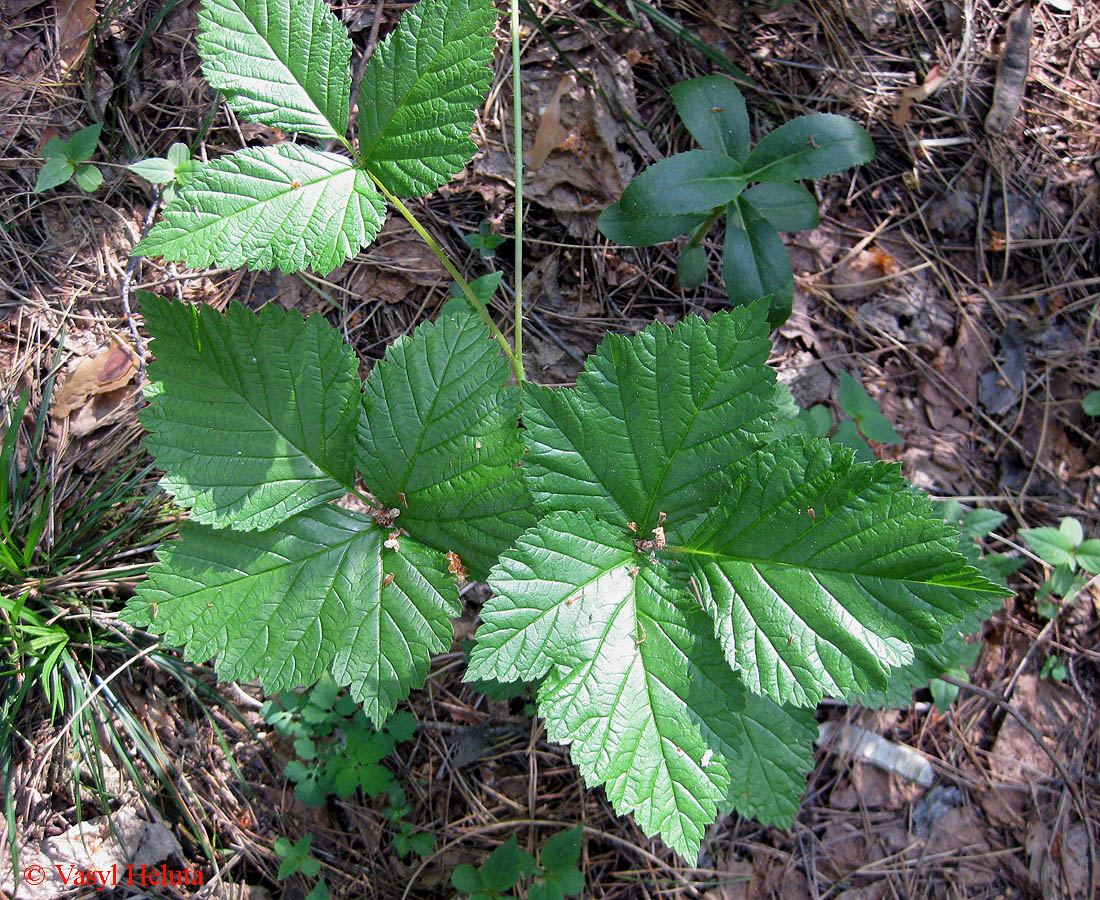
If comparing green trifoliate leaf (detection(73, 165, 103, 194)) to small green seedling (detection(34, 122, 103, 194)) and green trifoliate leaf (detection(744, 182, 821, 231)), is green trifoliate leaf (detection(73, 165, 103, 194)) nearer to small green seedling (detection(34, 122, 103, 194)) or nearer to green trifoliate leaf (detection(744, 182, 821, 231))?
small green seedling (detection(34, 122, 103, 194))

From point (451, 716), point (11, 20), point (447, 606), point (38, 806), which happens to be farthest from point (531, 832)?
point (11, 20)

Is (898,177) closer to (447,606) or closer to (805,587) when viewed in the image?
(805,587)

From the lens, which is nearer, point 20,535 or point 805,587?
point 805,587

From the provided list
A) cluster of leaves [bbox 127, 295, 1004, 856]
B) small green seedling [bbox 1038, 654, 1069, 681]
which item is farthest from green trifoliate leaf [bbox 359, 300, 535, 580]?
small green seedling [bbox 1038, 654, 1069, 681]

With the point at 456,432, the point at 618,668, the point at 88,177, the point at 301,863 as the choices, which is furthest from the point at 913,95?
the point at 301,863

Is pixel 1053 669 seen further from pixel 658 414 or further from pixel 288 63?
pixel 288 63

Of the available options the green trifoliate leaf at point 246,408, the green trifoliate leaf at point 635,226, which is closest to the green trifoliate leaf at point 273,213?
the green trifoliate leaf at point 246,408

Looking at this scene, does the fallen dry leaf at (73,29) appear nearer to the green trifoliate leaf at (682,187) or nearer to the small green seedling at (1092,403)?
the green trifoliate leaf at (682,187)
